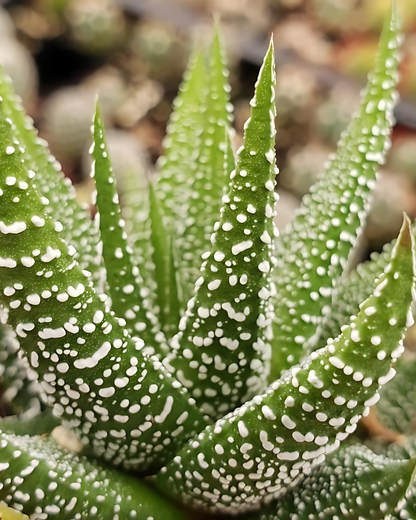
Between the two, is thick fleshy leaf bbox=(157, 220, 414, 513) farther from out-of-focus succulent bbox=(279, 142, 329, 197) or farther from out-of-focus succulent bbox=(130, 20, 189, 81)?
out-of-focus succulent bbox=(130, 20, 189, 81)

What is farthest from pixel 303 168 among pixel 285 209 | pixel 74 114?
pixel 74 114

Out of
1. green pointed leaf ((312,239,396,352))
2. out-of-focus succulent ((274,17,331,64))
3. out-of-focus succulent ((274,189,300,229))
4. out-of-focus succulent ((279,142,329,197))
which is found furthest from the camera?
out-of-focus succulent ((274,17,331,64))

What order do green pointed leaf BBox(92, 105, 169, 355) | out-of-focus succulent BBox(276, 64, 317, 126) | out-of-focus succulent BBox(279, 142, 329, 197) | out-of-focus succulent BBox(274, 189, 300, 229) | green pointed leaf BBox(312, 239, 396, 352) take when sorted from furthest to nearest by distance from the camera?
1. out-of-focus succulent BBox(276, 64, 317, 126)
2. out-of-focus succulent BBox(279, 142, 329, 197)
3. out-of-focus succulent BBox(274, 189, 300, 229)
4. green pointed leaf BBox(312, 239, 396, 352)
5. green pointed leaf BBox(92, 105, 169, 355)

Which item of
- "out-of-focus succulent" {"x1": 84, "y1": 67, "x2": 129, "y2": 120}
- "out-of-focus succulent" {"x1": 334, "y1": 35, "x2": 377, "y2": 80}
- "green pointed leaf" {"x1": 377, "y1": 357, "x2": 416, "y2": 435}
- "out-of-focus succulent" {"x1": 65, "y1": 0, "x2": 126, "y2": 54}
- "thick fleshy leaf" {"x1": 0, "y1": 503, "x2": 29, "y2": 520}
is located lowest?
"green pointed leaf" {"x1": 377, "y1": 357, "x2": 416, "y2": 435}

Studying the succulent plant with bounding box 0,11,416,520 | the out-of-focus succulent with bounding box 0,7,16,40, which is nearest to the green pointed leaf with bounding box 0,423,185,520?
the succulent plant with bounding box 0,11,416,520

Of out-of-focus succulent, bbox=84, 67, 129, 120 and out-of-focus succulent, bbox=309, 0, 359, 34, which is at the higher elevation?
out-of-focus succulent, bbox=309, 0, 359, 34

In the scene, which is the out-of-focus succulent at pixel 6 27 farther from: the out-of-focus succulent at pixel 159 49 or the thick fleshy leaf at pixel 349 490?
the thick fleshy leaf at pixel 349 490

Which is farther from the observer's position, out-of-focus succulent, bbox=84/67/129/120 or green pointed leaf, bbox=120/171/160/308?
out-of-focus succulent, bbox=84/67/129/120
